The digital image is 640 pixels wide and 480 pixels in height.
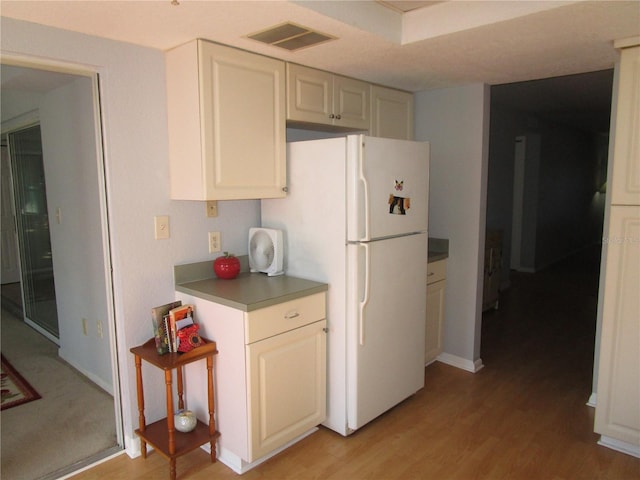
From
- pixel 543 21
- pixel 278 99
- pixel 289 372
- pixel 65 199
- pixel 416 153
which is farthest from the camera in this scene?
pixel 65 199

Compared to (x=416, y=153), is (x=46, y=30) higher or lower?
higher

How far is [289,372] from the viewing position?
2396 mm

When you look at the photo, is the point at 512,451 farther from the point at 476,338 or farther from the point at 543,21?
the point at 543,21

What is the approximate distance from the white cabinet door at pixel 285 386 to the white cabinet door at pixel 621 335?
4.93ft

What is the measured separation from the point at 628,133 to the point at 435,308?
1679 mm

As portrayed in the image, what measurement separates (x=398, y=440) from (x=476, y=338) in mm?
1223

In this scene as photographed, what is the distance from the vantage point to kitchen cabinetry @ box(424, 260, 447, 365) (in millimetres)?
3373

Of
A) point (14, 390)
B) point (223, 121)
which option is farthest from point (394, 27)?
point (14, 390)

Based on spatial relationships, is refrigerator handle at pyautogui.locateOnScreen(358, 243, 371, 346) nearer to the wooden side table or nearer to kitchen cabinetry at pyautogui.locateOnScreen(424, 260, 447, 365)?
the wooden side table

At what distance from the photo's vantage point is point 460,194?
3420 millimetres

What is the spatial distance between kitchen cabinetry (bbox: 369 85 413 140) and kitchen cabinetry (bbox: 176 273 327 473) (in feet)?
4.40

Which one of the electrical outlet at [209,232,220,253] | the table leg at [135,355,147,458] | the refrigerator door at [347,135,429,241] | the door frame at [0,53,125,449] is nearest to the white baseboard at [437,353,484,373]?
the refrigerator door at [347,135,429,241]

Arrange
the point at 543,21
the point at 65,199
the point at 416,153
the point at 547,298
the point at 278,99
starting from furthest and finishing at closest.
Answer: the point at 547,298 → the point at 65,199 → the point at 416,153 → the point at 278,99 → the point at 543,21

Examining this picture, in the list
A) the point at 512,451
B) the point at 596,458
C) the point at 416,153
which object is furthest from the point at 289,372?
the point at 596,458
